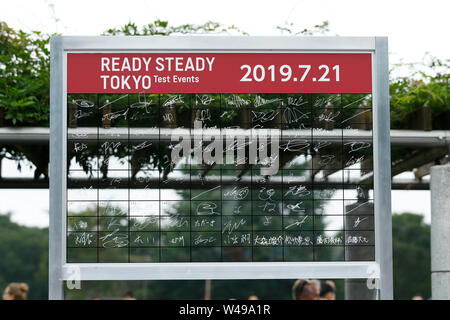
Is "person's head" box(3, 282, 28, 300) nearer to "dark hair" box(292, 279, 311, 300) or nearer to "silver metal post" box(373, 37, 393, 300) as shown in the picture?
"dark hair" box(292, 279, 311, 300)

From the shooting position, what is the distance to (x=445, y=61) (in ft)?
20.4

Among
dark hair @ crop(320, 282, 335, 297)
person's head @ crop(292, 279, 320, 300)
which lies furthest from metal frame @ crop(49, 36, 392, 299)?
dark hair @ crop(320, 282, 335, 297)

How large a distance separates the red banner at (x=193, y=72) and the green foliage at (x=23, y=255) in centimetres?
4385

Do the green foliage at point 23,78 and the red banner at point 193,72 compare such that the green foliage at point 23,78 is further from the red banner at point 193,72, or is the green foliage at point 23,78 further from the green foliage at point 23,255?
the green foliage at point 23,255

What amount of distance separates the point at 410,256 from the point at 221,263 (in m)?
45.2

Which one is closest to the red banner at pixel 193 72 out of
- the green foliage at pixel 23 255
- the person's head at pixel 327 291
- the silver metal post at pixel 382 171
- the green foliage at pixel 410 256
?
the silver metal post at pixel 382 171

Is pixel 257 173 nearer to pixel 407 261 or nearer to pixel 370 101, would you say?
pixel 370 101

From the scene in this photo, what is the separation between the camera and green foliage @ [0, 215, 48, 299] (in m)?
46.9

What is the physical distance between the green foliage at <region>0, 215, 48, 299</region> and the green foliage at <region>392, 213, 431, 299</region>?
21.0m

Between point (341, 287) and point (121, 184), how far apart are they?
42459 millimetres

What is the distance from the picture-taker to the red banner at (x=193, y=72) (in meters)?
3.90

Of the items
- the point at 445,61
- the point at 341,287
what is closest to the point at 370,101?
the point at 445,61

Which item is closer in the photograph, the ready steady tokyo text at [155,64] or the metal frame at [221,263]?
the metal frame at [221,263]

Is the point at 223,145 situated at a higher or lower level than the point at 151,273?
higher
